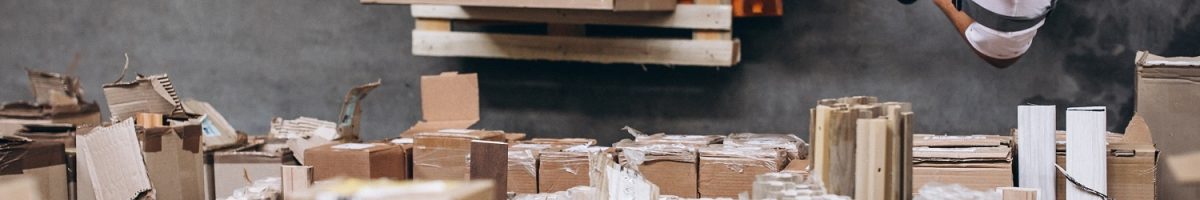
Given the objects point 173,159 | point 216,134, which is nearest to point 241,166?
point 216,134

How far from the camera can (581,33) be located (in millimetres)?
5543

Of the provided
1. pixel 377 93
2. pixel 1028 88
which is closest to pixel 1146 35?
pixel 1028 88

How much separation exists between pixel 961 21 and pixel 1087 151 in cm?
178

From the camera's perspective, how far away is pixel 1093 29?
5148 mm

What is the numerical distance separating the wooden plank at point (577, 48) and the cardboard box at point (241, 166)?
1182 millimetres

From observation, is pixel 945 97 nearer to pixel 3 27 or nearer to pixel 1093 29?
pixel 1093 29

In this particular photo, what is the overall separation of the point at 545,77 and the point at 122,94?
2.20 meters

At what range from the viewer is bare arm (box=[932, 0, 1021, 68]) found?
4895 mm

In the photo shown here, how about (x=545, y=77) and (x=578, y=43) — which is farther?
(x=545, y=77)

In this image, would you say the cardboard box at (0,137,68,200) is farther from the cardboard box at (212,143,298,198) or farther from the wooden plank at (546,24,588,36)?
the wooden plank at (546,24,588,36)

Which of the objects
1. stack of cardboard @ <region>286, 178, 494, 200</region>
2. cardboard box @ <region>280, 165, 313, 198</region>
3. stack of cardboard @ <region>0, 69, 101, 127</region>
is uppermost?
stack of cardboard @ <region>0, 69, 101, 127</region>

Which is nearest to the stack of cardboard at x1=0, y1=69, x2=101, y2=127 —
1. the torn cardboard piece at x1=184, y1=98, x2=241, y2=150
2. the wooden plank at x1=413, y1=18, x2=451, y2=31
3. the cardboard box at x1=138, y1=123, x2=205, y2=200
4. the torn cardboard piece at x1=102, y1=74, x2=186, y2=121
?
the torn cardboard piece at x1=184, y1=98, x2=241, y2=150

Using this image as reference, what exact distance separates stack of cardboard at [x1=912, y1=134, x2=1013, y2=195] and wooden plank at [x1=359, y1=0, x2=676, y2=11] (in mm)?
1611

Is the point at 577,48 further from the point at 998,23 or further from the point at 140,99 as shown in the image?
the point at 140,99
